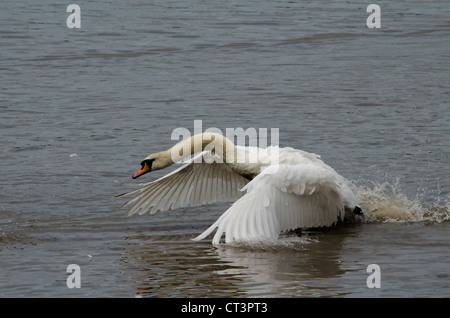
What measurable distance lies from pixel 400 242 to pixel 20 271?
11.2 feet

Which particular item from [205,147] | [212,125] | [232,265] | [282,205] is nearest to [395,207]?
[282,205]

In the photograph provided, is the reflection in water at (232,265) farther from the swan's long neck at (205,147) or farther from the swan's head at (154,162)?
the swan's long neck at (205,147)

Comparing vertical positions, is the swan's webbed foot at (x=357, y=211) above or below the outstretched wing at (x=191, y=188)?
below

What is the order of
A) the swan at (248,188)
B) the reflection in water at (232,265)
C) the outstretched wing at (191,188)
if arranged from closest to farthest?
the reflection in water at (232,265) < the swan at (248,188) < the outstretched wing at (191,188)

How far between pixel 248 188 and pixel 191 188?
1.60 metres

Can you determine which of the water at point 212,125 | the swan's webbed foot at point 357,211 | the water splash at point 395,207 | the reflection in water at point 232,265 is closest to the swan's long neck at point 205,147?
Answer: the water at point 212,125

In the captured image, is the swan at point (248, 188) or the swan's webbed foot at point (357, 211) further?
the swan's webbed foot at point (357, 211)

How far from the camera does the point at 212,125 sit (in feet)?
39.6

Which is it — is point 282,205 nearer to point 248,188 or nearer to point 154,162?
point 248,188

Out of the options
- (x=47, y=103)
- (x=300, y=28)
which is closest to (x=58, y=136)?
(x=47, y=103)

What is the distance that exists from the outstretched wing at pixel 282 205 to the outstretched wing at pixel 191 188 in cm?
114

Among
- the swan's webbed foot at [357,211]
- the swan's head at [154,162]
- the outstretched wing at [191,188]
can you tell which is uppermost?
the swan's head at [154,162]

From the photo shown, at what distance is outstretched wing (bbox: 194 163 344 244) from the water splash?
0.60m

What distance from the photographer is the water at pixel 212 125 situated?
23.6 feet
